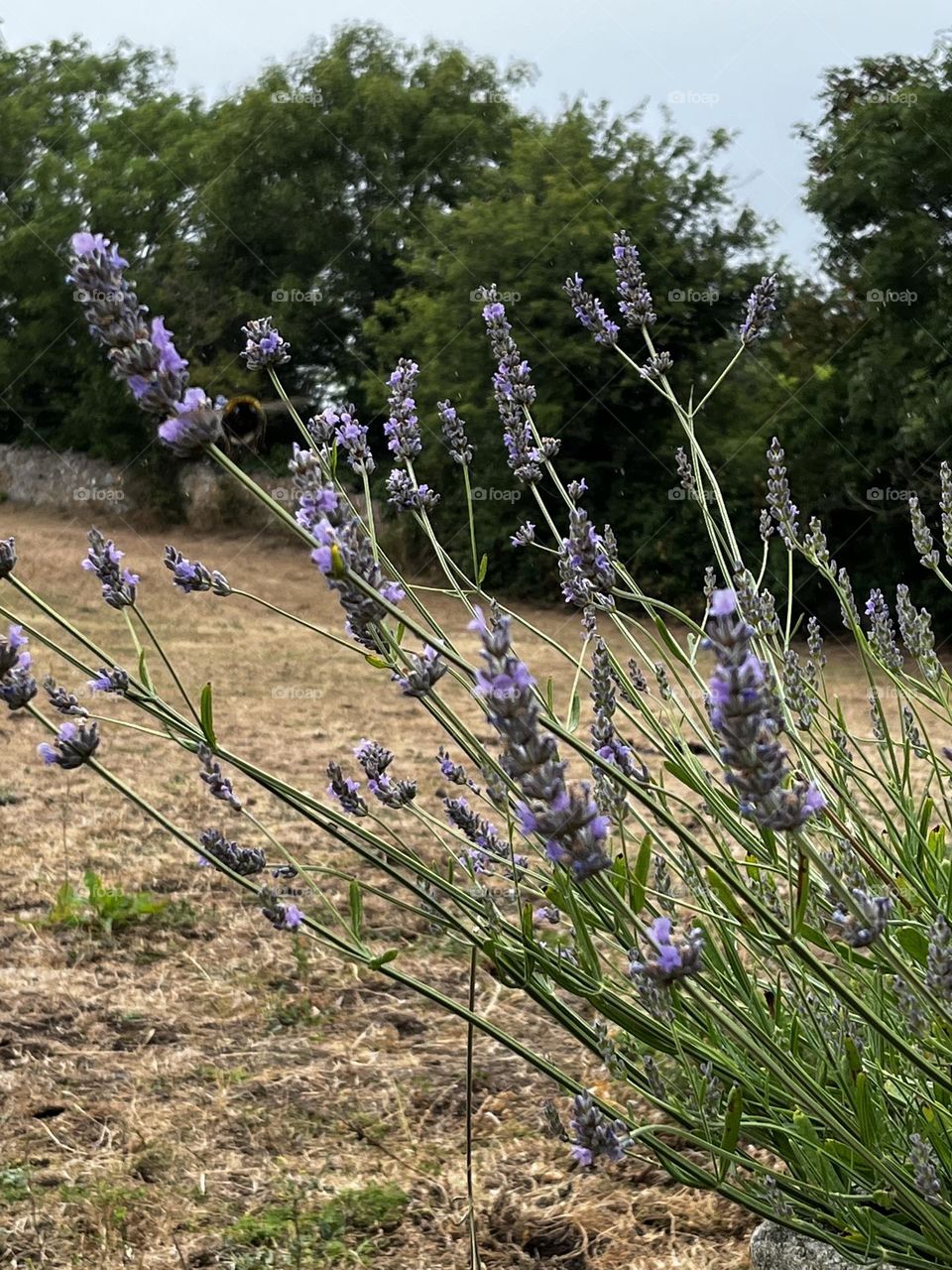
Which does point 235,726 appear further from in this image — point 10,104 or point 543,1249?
point 10,104

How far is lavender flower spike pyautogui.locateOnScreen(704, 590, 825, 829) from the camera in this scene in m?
0.88

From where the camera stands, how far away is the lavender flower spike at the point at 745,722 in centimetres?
88

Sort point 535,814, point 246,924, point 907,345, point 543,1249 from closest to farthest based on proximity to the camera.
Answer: point 535,814 → point 543,1249 → point 246,924 → point 907,345

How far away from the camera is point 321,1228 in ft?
7.36

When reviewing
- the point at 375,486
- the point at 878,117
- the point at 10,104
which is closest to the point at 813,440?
the point at 878,117

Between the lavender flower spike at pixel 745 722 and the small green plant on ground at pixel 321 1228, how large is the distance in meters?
1.55

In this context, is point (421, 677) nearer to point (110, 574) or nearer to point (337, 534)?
point (337, 534)

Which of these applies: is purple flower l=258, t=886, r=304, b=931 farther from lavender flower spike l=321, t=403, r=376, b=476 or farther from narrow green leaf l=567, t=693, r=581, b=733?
lavender flower spike l=321, t=403, r=376, b=476

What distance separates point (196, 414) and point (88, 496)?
64.0 feet

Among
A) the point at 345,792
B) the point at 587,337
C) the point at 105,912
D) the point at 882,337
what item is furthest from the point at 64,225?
the point at 345,792

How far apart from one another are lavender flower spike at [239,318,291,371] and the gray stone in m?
1.41

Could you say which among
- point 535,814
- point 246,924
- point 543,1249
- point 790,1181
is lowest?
point 246,924

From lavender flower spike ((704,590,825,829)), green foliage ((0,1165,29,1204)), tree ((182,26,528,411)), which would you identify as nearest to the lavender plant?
lavender flower spike ((704,590,825,829))

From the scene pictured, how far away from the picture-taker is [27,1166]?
8.04 ft
